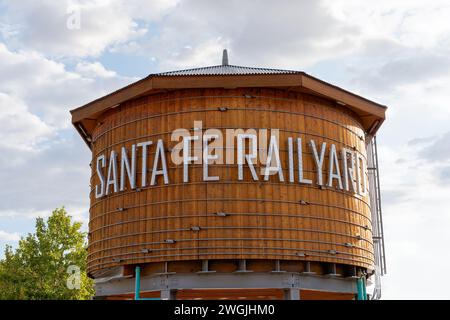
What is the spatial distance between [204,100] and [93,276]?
33.9 feet

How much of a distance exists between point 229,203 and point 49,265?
1063 inches

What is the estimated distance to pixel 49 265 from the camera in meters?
45.0

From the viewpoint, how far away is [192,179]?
23547mm

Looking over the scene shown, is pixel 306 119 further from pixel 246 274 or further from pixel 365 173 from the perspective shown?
pixel 246 274

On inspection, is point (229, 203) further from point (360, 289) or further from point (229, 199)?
point (360, 289)

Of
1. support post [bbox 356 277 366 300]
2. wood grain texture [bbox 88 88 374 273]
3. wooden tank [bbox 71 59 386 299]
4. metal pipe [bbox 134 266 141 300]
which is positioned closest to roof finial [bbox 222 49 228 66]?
wooden tank [bbox 71 59 386 299]

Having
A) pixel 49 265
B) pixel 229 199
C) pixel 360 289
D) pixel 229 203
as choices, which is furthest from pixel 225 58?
pixel 49 265

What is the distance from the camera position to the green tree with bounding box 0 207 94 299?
43.9m

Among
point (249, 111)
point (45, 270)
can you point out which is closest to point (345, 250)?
point (249, 111)

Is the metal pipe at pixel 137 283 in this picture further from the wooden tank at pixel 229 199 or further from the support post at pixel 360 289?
the support post at pixel 360 289

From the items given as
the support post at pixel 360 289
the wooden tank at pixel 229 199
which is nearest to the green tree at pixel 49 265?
the wooden tank at pixel 229 199

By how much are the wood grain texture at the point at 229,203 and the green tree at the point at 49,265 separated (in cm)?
1999

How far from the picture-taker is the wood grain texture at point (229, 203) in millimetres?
22969

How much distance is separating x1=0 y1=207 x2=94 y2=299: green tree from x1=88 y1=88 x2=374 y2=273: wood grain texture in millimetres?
19989
